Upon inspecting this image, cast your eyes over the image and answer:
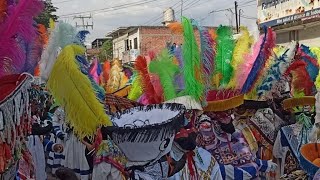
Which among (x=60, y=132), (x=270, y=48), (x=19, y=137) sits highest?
(x=270, y=48)

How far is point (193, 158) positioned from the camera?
11.7 ft

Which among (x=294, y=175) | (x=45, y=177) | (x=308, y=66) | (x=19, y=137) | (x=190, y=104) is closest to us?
(x=19, y=137)

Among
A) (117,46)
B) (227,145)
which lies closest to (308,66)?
(227,145)

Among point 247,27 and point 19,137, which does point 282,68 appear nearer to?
point 247,27

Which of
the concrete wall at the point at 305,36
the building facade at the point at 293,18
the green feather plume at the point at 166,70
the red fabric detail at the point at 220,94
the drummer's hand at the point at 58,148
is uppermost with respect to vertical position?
the building facade at the point at 293,18

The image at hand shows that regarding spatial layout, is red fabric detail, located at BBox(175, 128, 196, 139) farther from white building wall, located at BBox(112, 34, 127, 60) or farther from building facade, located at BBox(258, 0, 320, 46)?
white building wall, located at BBox(112, 34, 127, 60)

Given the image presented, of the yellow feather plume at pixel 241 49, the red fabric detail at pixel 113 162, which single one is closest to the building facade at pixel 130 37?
the yellow feather plume at pixel 241 49

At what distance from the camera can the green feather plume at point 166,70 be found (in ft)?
15.8

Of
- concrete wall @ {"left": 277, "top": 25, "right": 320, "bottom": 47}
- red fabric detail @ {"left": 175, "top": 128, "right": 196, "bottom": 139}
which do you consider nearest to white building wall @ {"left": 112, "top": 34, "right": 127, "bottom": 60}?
concrete wall @ {"left": 277, "top": 25, "right": 320, "bottom": 47}

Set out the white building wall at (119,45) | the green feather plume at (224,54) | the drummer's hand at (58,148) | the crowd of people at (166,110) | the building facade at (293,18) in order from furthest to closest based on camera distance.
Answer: the white building wall at (119,45), the building facade at (293,18), the drummer's hand at (58,148), the green feather plume at (224,54), the crowd of people at (166,110)

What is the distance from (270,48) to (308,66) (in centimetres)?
258

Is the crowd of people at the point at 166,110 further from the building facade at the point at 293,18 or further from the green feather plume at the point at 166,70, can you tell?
the building facade at the point at 293,18

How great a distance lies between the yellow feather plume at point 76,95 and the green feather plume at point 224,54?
189cm

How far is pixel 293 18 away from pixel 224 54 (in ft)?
46.5
